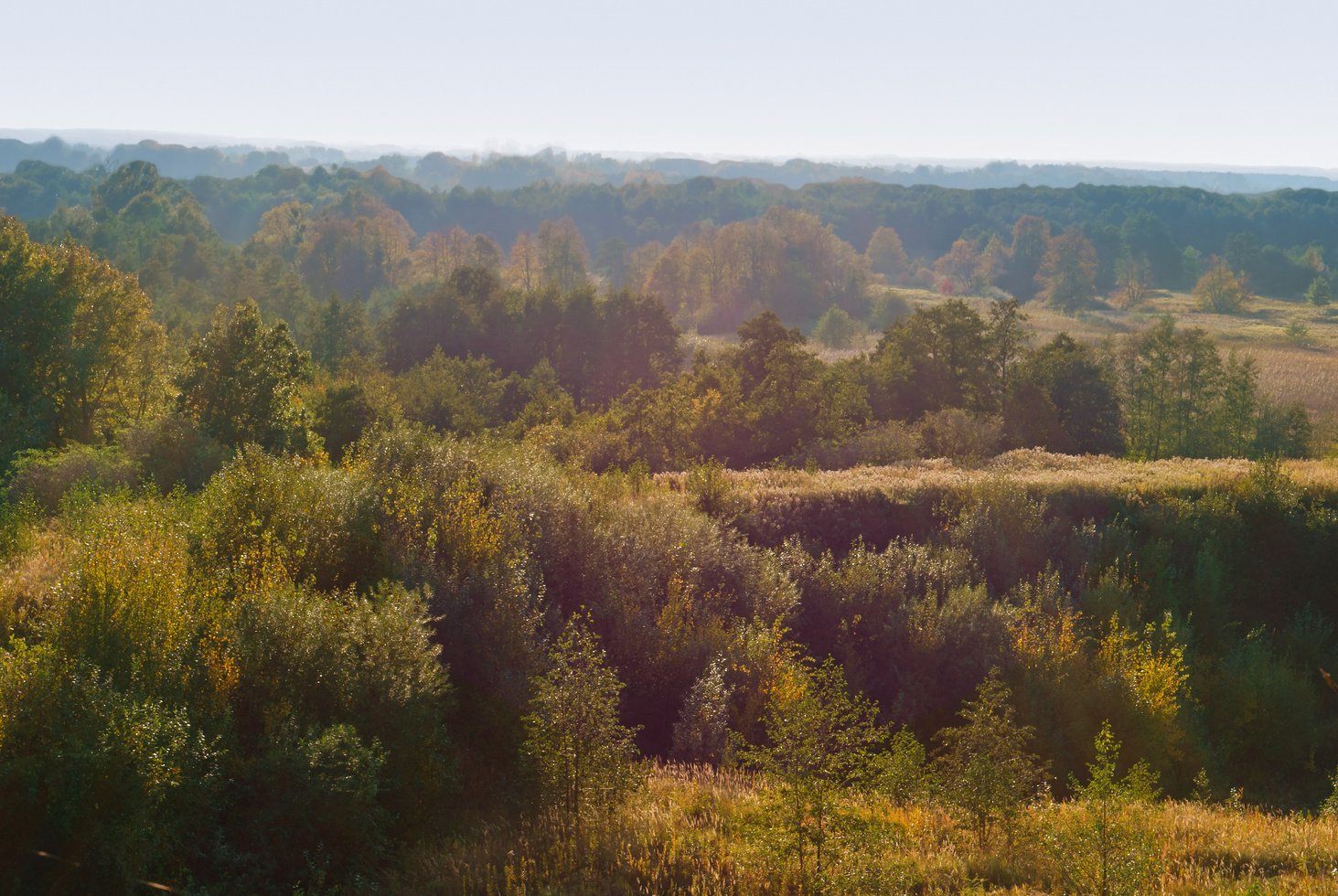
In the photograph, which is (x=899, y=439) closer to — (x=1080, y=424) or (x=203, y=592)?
(x=1080, y=424)

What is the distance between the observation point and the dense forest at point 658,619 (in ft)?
32.5

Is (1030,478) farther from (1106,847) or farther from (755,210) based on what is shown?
(755,210)

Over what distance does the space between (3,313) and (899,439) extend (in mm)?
26458

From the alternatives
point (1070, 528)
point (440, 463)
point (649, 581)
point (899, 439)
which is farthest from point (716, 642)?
point (899, 439)

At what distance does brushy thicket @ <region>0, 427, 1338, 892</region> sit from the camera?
9.60m

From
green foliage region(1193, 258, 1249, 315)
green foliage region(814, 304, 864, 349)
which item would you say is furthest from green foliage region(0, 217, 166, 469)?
green foliage region(1193, 258, 1249, 315)

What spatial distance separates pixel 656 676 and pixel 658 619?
3.42 feet

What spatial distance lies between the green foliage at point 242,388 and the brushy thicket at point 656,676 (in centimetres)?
408

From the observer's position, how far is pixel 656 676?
1630cm

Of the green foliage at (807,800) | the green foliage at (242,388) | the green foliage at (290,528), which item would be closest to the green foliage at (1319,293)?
the green foliage at (242,388)

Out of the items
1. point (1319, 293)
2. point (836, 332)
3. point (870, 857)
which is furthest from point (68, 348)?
point (1319, 293)

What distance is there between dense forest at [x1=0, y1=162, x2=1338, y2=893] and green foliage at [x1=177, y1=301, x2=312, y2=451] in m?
0.10

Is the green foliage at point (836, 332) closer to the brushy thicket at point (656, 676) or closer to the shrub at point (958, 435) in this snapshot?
the shrub at point (958, 435)

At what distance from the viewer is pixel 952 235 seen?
140500 millimetres
